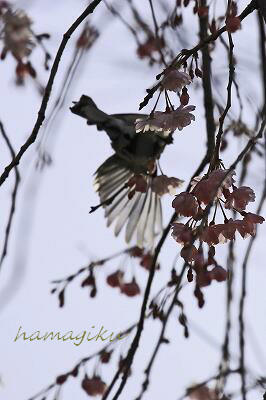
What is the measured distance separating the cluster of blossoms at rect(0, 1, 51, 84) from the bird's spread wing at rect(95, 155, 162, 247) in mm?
470

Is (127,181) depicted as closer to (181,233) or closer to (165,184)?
(165,184)

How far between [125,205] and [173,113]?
1.12 meters

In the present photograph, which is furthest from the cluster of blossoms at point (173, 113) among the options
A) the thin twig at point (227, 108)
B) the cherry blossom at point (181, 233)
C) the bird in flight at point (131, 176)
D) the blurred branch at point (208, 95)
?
the bird in flight at point (131, 176)

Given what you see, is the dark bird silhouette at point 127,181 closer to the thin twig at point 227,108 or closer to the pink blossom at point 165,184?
the pink blossom at point 165,184

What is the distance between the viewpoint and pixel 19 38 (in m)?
2.71

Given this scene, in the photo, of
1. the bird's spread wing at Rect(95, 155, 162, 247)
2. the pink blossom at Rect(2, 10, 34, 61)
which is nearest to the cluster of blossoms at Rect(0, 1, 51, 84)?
the pink blossom at Rect(2, 10, 34, 61)

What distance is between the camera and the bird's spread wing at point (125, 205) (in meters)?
2.71

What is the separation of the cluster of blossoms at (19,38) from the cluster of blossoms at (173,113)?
934 millimetres

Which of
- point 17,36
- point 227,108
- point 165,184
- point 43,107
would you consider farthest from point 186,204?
point 17,36

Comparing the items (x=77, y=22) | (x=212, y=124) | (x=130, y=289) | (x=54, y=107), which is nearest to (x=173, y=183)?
(x=212, y=124)

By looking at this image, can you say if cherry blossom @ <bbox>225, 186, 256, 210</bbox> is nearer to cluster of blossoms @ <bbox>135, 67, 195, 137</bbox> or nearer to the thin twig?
the thin twig

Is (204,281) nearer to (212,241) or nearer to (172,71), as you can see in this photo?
(212,241)

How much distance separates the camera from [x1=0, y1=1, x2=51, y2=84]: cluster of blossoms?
2.55 m

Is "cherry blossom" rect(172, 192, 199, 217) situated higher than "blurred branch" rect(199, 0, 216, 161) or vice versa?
"blurred branch" rect(199, 0, 216, 161)
